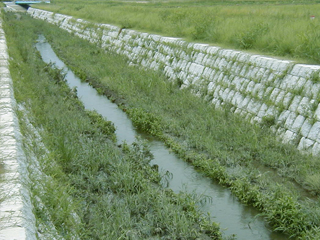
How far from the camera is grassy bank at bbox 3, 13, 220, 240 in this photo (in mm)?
4754

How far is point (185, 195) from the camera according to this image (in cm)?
631

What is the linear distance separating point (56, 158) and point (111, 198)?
1.35m

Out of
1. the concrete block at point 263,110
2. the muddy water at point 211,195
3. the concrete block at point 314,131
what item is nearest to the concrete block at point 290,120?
the concrete block at point 314,131

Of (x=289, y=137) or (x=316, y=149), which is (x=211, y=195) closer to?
(x=316, y=149)

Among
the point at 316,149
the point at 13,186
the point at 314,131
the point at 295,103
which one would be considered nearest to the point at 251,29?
the point at 295,103

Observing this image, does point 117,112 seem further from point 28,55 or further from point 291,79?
point 28,55

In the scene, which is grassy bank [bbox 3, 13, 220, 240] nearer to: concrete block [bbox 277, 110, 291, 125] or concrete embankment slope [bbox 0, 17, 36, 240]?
concrete embankment slope [bbox 0, 17, 36, 240]

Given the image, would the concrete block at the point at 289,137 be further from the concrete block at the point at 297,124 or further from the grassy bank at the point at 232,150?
the grassy bank at the point at 232,150

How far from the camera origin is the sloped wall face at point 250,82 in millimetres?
7738

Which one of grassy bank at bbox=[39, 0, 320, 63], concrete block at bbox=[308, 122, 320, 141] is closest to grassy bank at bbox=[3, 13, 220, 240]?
concrete block at bbox=[308, 122, 320, 141]

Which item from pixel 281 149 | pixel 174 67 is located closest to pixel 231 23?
pixel 174 67

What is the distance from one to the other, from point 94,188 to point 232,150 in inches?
118

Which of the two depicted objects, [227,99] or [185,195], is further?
[227,99]

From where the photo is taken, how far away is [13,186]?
4301 mm
